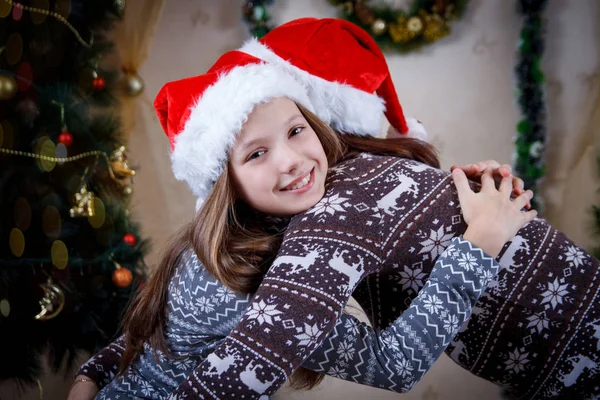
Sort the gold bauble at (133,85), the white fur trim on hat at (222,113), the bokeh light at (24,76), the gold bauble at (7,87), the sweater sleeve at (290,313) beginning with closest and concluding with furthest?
the sweater sleeve at (290,313)
the white fur trim on hat at (222,113)
the gold bauble at (7,87)
the bokeh light at (24,76)
the gold bauble at (133,85)

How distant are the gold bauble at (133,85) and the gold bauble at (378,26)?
1092 millimetres

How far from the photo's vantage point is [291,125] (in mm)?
1154

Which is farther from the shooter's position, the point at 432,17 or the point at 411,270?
the point at 432,17

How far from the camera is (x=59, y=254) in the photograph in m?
1.96

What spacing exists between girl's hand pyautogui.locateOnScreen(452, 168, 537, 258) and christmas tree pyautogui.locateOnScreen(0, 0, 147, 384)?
1.43 meters

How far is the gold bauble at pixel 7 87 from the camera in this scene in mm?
1739

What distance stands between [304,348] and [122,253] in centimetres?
149

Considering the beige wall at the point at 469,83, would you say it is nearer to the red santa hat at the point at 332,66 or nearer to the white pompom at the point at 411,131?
the white pompom at the point at 411,131

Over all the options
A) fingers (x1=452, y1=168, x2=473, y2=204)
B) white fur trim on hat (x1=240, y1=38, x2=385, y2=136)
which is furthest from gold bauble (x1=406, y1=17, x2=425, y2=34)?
fingers (x1=452, y1=168, x2=473, y2=204)

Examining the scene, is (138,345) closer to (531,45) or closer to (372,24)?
(372,24)

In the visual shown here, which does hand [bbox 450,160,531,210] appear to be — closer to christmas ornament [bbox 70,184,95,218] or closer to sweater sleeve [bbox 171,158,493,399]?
sweater sleeve [bbox 171,158,493,399]

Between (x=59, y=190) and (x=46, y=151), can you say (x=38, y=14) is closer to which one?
(x=46, y=151)

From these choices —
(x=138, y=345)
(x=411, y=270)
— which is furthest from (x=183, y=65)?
(x=411, y=270)

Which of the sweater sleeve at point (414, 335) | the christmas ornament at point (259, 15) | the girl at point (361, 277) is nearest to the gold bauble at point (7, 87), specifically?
the girl at point (361, 277)
